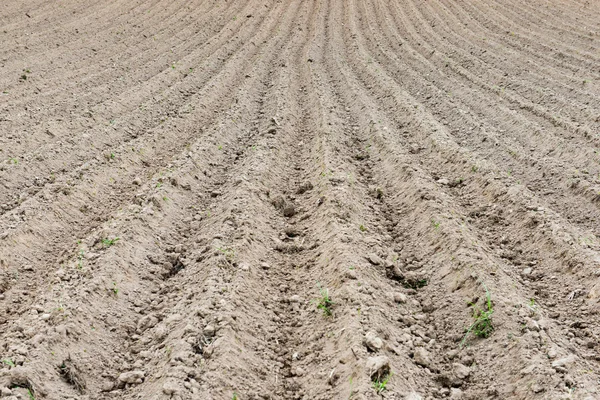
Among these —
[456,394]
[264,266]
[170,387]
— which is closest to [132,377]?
[170,387]

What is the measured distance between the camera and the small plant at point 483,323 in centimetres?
319

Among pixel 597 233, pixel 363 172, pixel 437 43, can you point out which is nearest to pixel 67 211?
pixel 363 172

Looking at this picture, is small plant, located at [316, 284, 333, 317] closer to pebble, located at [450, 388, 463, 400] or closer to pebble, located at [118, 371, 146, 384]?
pebble, located at [450, 388, 463, 400]

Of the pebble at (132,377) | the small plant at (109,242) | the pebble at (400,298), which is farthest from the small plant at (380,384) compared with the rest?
the small plant at (109,242)

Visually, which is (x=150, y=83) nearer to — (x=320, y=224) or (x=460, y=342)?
(x=320, y=224)

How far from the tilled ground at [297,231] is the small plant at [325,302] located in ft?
0.09

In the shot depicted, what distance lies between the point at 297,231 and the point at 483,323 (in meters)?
1.93

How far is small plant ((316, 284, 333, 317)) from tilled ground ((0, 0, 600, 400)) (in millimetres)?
27

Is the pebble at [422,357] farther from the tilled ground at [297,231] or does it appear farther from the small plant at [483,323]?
the small plant at [483,323]

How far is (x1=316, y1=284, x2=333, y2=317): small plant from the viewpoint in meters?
3.40

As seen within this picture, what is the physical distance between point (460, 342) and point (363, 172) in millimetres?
2812

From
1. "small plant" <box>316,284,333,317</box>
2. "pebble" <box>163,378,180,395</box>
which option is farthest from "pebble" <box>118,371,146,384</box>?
"small plant" <box>316,284,333,317</box>

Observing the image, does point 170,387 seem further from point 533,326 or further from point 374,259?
point 533,326

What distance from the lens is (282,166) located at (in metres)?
5.80
